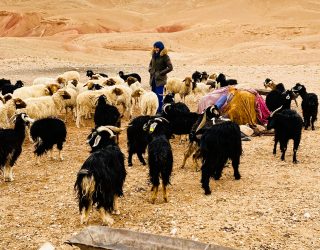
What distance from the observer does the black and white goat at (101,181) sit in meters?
6.05

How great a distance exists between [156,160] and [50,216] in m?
1.83

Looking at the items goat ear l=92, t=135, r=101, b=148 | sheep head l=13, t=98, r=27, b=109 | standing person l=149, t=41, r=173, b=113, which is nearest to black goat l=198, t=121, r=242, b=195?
goat ear l=92, t=135, r=101, b=148

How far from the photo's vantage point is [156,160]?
7.02 metres

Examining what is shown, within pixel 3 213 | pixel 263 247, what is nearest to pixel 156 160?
pixel 263 247

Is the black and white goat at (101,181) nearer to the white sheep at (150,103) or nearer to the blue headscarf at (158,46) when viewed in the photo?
the white sheep at (150,103)

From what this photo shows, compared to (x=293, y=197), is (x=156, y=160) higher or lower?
higher

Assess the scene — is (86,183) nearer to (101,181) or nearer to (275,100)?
(101,181)

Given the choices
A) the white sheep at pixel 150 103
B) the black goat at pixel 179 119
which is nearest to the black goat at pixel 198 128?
the black goat at pixel 179 119

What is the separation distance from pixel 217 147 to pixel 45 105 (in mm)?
5467

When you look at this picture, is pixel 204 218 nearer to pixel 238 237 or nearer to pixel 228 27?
pixel 238 237

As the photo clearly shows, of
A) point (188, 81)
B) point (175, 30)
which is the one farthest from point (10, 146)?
point (175, 30)

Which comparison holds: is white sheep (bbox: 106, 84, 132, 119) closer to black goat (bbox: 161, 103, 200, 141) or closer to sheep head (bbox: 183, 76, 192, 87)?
black goat (bbox: 161, 103, 200, 141)

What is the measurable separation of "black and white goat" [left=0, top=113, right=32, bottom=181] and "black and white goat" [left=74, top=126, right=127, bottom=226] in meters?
2.07

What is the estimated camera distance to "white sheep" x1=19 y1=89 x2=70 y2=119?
36.9 feet
